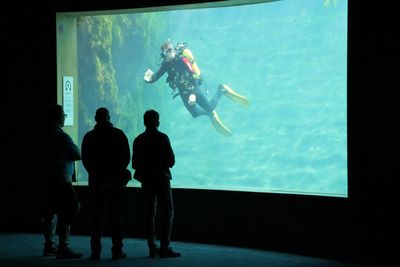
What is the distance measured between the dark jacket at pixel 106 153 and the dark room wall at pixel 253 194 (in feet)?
5.13

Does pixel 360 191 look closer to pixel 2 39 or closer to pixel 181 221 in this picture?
pixel 181 221

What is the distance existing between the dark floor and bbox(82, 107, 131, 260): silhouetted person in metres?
0.31

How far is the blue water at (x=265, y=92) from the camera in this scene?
121ft

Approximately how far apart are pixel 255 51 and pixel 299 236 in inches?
1414

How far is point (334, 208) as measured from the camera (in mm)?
6078

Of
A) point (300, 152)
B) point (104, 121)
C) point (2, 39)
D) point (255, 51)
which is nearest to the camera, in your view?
point (104, 121)

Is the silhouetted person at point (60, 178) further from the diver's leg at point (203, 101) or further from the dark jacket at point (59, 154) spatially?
the diver's leg at point (203, 101)

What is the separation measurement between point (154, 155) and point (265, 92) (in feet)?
119

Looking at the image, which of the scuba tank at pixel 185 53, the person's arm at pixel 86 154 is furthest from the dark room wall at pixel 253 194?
the scuba tank at pixel 185 53

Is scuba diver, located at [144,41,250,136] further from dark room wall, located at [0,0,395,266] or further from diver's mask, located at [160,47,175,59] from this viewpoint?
dark room wall, located at [0,0,395,266]

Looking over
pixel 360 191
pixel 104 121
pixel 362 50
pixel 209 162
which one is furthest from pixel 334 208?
pixel 209 162

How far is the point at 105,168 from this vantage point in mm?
5730

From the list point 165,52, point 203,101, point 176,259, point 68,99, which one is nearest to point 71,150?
point 176,259

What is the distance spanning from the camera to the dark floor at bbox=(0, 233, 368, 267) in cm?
561
